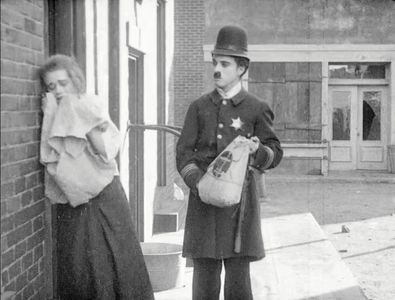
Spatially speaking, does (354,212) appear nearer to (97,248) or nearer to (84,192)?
(97,248)

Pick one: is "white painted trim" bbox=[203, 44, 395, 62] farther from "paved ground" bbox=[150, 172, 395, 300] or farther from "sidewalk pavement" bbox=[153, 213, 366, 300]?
"sidewalk pavement" bbox=[153, 213, 366, 300]

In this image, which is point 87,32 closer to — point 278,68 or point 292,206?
point 292,206

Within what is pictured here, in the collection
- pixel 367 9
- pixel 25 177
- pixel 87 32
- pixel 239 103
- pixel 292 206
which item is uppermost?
pixel 367 9

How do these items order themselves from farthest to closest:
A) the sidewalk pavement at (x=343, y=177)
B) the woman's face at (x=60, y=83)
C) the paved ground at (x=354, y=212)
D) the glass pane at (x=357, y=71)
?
the glass pane at (x=357, y=71) < the sidewalk pavement at (x=343, y=177) < the paved ground at (x=354, y=212) < the woman's face at (x=60, y=83)

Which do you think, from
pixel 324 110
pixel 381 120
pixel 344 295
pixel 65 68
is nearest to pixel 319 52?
pixel 324 110

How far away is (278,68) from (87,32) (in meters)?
15.2

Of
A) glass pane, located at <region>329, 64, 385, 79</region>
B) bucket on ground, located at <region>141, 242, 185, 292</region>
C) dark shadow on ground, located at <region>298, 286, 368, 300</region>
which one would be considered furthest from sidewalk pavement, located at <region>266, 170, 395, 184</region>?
bucket on ground, located at <region>141, 242, 185, 292</region>

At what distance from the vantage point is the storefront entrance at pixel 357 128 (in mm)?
20188

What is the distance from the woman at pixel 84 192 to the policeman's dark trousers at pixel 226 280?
0.39m

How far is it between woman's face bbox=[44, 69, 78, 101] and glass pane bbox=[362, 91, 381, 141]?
17.2 m

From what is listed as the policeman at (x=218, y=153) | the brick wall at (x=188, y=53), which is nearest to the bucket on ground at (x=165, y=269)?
the policeman at (x=218, y=153)

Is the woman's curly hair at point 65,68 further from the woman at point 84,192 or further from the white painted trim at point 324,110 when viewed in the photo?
the white painted trim at point 324,110

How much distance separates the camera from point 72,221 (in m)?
4.07

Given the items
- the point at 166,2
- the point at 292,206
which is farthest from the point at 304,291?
the point at 292,206
